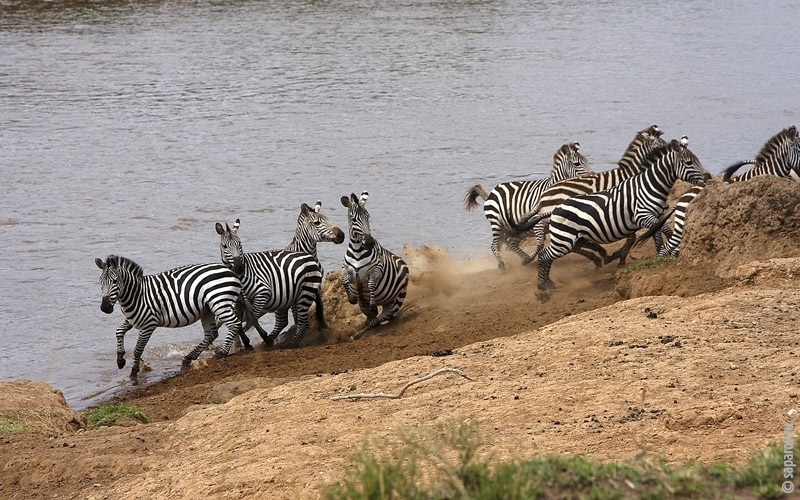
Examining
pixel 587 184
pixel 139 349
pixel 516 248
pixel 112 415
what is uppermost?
pixel 587 184

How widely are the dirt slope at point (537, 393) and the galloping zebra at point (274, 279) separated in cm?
148

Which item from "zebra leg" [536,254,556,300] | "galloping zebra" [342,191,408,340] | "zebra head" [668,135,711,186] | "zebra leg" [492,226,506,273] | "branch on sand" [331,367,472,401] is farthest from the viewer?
"zebra leg" [492,226,506,273]

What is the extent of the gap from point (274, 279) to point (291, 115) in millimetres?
13657

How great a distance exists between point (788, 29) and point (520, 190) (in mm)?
26886

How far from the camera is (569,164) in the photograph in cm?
1572

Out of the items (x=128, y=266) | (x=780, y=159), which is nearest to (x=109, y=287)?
(x=128, y=266)

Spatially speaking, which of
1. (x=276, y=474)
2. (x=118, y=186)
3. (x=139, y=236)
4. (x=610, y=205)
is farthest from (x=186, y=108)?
(x=276, y=474)

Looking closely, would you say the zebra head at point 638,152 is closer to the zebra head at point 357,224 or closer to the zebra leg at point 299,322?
the zebra head at point 357,224

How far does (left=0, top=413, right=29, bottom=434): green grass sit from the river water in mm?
2948

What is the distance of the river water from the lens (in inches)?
661

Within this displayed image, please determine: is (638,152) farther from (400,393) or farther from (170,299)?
(400,393)

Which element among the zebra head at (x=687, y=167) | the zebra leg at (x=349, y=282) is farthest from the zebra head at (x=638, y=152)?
the zebra leg at (x=349, y=282)

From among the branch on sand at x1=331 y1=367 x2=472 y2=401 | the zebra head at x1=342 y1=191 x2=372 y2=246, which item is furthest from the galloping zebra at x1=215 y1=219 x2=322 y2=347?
the branch on sand at x1=331 y1=367 x2=472 y2=401

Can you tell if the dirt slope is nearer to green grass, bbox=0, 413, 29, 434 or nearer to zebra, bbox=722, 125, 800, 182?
green grass, bbox=0, 413, 29, 434
